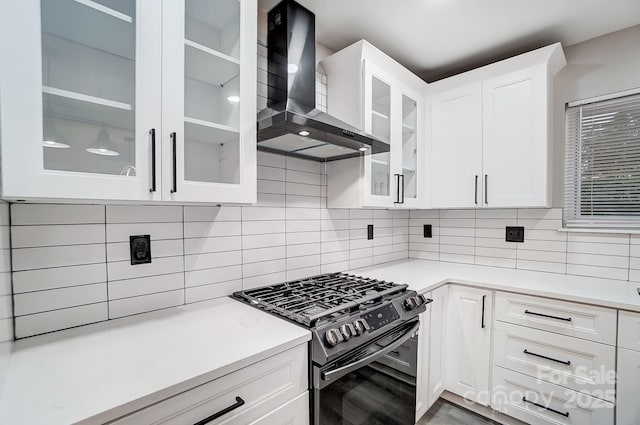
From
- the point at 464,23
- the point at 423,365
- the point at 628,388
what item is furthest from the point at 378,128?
the point at 628,388

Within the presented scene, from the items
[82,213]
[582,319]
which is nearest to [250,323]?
[82,213]

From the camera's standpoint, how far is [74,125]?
34.2 inches

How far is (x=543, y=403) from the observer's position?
1.65 meters

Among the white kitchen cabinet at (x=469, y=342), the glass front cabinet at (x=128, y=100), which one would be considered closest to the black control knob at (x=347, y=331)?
the glass front cabinet at (x=128, y=100)

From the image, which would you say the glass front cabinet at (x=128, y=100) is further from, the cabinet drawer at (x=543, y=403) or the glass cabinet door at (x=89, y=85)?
the cabinet drawer at (x=543, y=403)

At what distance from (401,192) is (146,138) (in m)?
1.59

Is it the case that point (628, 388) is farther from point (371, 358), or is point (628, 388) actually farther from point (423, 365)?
point (371, 358)

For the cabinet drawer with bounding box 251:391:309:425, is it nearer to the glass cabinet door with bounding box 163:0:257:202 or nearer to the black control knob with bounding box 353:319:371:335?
the black control knob with bounding box 353:319:371:335

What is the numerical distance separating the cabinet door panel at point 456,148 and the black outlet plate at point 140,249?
1987 mm

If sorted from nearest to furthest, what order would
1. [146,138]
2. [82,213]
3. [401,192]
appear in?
[146,138], [82,213], [401,192]

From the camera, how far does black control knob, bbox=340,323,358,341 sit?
3.67 feet

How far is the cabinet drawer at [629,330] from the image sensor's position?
138cm

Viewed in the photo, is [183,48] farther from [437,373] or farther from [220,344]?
[437,373]

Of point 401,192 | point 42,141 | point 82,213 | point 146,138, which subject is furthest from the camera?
point 401,192
